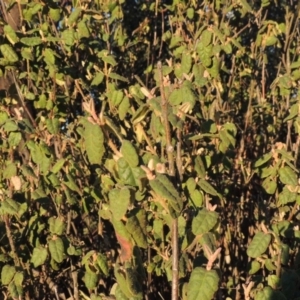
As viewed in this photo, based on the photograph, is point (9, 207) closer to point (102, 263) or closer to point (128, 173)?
point (102, 263)

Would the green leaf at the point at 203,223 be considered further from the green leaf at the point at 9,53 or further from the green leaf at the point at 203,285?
the green leaf at the point at 9,53

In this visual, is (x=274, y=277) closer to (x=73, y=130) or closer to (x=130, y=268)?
(x=130, y=268)

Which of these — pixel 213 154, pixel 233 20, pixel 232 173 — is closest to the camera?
pixel 213 154

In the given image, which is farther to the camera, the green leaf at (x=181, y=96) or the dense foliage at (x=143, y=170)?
the green leaf at (x=181, y=96)

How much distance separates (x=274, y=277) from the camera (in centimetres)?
203

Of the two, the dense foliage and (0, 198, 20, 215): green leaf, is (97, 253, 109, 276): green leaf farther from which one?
(0, 198, 20, 215): green leaf

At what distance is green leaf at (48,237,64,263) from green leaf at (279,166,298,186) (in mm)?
942

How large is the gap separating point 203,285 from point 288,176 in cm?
89

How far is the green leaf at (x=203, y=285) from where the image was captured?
1.42 metres

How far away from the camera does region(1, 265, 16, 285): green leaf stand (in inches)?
90.7

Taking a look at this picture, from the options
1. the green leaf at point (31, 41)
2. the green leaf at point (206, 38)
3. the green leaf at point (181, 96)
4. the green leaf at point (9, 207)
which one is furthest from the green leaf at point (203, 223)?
the green leaf at point (31, 41)

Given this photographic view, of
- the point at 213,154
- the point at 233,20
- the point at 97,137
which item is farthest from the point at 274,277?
the point at 233,20

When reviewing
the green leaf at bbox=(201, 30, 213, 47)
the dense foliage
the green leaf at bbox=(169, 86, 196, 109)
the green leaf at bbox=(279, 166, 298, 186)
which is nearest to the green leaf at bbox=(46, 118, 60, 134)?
the dense foliage

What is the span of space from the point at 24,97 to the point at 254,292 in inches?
66.3
